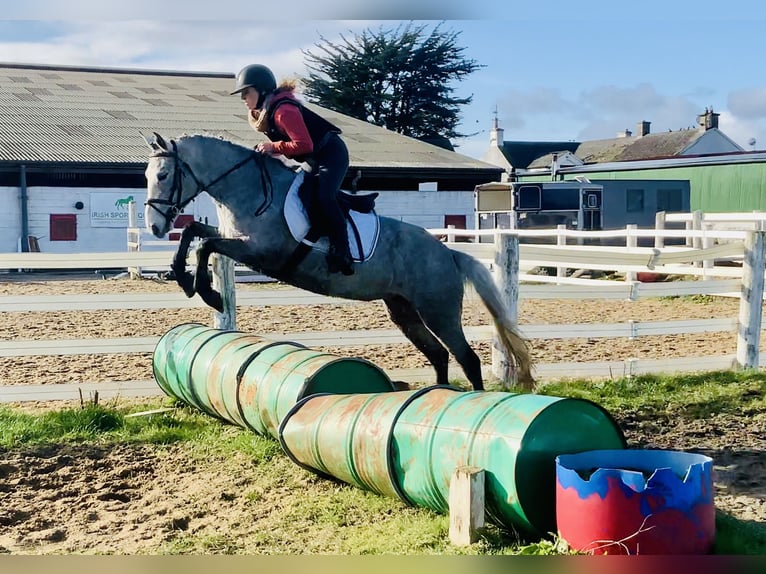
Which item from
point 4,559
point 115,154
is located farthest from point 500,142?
point 4,559

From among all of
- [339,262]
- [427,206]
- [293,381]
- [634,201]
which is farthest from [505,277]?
[634,201]

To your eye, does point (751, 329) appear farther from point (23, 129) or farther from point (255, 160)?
point (23, 129)

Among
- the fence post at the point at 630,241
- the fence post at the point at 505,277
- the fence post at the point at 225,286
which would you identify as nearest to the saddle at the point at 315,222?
the fence post at the point at 225,286

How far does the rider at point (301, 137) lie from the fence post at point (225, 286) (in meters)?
1.29

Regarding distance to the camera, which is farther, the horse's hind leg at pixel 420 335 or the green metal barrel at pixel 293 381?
the horse's hind leg at pixel 420 335

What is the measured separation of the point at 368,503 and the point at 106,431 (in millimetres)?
2072

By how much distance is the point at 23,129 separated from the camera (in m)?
19.6

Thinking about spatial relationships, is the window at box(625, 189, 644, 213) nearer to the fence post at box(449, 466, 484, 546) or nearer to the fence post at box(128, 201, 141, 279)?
the fence post at box(128, 201, 141, 279)

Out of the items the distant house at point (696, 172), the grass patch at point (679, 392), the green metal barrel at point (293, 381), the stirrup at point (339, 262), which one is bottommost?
the grass patch at point (679, 392)

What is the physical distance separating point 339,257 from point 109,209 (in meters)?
15.0

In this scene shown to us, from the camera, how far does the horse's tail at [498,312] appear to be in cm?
562

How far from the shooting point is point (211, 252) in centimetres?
492

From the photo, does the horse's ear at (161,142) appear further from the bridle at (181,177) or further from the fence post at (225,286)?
the fence post at (225,286)

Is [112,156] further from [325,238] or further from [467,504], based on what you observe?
[467,504]
